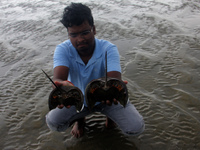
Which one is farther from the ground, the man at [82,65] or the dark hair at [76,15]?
the dark hair at [76,15]

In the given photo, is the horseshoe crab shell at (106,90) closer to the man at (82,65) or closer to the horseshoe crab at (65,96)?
the horseshoe crab at (65,96)

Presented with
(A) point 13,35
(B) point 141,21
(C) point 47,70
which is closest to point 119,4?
(B) point 141,21

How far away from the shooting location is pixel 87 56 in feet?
7.64

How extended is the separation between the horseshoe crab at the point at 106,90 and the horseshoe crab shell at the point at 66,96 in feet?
0.26

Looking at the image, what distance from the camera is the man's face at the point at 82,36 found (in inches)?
83.0

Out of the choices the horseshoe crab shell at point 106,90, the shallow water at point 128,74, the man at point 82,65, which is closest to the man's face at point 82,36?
the man at point 82,65

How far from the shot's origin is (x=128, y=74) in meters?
3.64

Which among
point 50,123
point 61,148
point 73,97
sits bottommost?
point 61,148

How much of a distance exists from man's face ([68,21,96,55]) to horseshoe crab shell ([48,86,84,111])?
23.8 inches

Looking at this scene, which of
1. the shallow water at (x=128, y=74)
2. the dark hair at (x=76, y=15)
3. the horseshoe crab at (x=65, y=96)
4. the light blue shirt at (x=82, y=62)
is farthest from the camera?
the shallow water at (x=128, y=74)

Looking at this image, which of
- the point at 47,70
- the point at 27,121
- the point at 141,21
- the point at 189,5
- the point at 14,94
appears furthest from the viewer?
the point at 189,5

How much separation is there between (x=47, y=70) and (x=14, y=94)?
88cm

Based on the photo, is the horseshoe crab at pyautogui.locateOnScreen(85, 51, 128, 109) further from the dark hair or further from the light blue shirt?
the dark hair

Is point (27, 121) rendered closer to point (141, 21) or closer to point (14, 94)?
point (14, 94)
